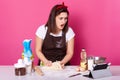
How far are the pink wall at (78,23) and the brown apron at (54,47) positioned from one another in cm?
32

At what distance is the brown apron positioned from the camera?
2.18m

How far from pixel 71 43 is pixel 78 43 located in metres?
0.34

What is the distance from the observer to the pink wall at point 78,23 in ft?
7.89

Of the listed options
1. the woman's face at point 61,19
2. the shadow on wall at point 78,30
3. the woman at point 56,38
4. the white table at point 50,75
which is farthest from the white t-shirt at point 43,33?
the white table at point 50,75

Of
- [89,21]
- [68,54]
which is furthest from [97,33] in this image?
[68,54]

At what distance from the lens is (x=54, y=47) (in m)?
2.21

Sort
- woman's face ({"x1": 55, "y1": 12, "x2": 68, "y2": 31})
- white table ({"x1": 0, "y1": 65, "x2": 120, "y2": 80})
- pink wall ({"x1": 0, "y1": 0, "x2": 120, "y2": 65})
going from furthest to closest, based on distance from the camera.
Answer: pink wall ({"x1": 0, "y1": 0, "x2": 120, "y2": 65})
woman's face ({"x1": 55, "y1": 12, "x2": 68, "y2": 31})
white table ({"x1": 0, "y1": 65, "x2": 120, "y2": 80})

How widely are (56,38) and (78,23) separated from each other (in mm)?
394

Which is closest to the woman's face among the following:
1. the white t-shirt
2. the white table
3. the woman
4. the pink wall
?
the woman

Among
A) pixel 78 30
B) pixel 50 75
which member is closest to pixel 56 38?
pixel 78 30

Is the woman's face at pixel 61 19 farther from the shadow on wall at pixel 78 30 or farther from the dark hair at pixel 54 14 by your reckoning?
the shadow on wall at pixel 78 30

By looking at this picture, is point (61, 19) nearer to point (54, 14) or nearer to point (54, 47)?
point (54, 14)

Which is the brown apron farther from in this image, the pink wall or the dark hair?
the pink wall

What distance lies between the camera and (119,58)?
98.0 inches
